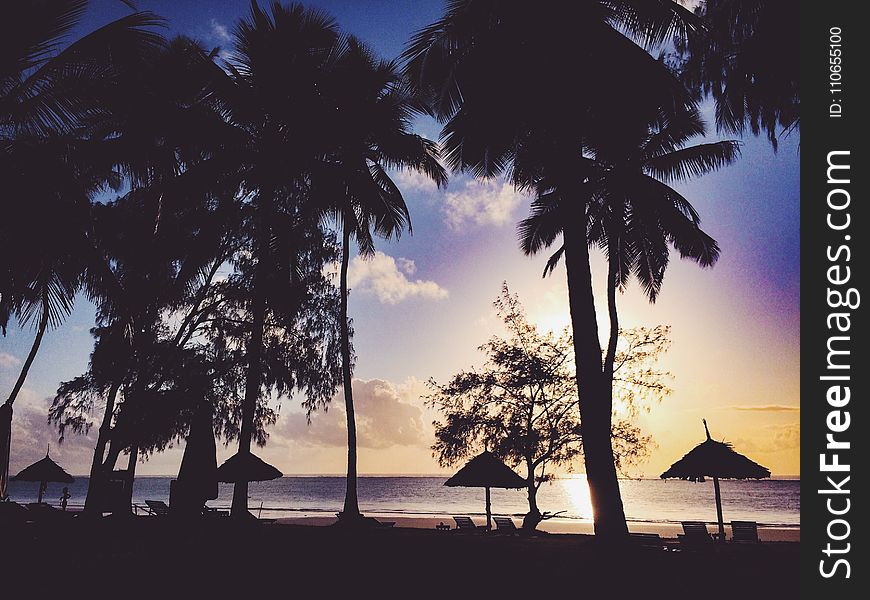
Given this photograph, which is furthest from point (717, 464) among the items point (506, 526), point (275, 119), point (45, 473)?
point (45, 473)

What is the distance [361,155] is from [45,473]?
831 inches

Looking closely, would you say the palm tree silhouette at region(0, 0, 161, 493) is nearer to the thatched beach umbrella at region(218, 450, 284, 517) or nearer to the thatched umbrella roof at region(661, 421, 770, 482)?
the thatched beach umbrella at region(218, 450, 284, 517)

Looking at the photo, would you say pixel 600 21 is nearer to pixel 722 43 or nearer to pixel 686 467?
pixel 722 43

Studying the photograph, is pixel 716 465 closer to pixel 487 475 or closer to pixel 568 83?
pixel 487 475

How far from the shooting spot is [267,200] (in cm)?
1795

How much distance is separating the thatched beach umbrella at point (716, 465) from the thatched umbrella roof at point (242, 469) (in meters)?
11.9

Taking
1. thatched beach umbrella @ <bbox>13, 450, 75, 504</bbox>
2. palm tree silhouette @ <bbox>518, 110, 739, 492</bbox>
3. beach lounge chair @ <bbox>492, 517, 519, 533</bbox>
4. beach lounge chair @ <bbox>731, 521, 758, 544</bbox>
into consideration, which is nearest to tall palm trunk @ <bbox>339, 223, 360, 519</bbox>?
beach lounge chair @ <bbox>492, 517, 519, 533</bbox>

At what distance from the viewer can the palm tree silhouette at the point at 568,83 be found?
460 inches

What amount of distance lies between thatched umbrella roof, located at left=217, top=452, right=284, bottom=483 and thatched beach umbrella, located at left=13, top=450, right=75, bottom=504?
1355 centimetres

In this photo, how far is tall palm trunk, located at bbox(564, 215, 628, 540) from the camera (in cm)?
1076

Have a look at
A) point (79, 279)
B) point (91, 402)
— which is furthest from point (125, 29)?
point (91, 402)

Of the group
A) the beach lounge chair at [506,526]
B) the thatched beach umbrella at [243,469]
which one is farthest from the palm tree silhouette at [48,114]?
the beach lounge chair at [506,526]

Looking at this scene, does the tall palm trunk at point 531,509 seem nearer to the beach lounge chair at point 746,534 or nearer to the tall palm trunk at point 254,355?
the beach lounge chair at point 746,534

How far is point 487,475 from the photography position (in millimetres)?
17859
